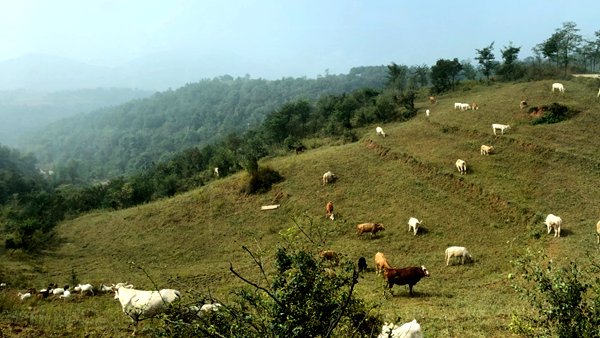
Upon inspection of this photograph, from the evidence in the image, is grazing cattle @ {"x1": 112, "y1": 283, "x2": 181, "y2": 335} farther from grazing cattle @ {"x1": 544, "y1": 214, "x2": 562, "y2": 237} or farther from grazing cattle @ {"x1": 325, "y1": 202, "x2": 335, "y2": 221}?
grazing cattle @ {"x1": 544, "y1": 214, "x2": 562, "y2": 237}

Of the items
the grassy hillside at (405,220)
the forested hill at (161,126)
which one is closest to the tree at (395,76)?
the grassy hillside at (405,220)

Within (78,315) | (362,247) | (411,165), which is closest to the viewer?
(78,315)

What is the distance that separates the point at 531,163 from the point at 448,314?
15.6 meters

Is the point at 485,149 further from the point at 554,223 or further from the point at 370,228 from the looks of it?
the point at 370,228

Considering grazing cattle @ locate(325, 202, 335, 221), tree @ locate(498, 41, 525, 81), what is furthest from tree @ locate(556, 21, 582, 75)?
grazing cattle @ locate(325, 202, 335, 221)

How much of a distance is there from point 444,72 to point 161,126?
148096mm

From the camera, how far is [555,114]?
2523cm

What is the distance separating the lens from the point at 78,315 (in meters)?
10.8

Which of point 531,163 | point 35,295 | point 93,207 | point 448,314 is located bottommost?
point 93,207

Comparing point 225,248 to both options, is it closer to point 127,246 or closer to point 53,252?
point 127,246

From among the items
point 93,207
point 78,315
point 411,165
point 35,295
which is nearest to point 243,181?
point 411,165

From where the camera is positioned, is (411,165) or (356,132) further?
(356,132)

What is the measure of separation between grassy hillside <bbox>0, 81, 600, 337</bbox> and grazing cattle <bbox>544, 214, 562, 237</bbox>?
0.48m

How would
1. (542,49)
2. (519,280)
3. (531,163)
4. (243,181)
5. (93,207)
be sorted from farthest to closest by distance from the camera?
(542,49) < (93,207) < (243,181) < (531,163) < (519,280)
